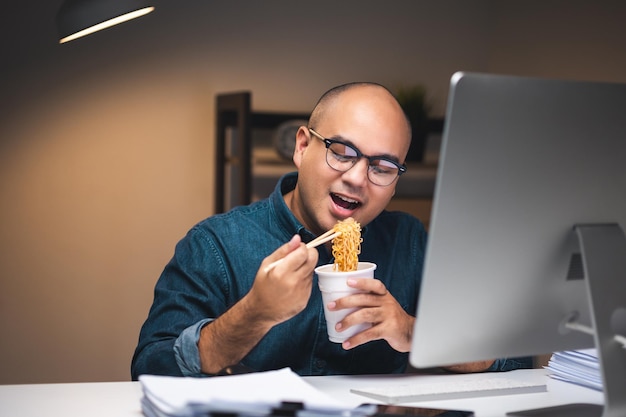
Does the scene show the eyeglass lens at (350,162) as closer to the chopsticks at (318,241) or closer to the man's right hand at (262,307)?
the chopsticks at (318,241)

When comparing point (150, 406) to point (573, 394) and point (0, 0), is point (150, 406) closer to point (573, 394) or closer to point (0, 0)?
point (573, 394)

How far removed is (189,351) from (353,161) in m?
0.59

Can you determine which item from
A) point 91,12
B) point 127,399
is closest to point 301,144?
point 91,12

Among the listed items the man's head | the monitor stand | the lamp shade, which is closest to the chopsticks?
the man's head

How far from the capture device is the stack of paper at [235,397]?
1.15m

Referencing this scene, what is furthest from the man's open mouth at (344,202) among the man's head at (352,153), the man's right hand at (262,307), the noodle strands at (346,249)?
the man's right hand at (262,307)

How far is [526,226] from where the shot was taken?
1.29m

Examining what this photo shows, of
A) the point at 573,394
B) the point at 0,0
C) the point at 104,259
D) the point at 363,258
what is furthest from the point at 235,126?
the point at 573,394

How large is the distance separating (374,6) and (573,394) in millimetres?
3415

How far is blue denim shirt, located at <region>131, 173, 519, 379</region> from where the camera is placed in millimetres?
1820

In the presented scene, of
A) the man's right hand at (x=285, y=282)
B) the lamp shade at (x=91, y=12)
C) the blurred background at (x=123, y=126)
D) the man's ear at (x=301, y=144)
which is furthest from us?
the blurred background at (x=123, y=126)

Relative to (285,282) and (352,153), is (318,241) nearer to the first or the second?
(285,282)

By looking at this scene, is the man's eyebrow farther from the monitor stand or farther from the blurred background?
the blurred background

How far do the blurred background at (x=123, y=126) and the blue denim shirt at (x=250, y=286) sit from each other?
2246mm
